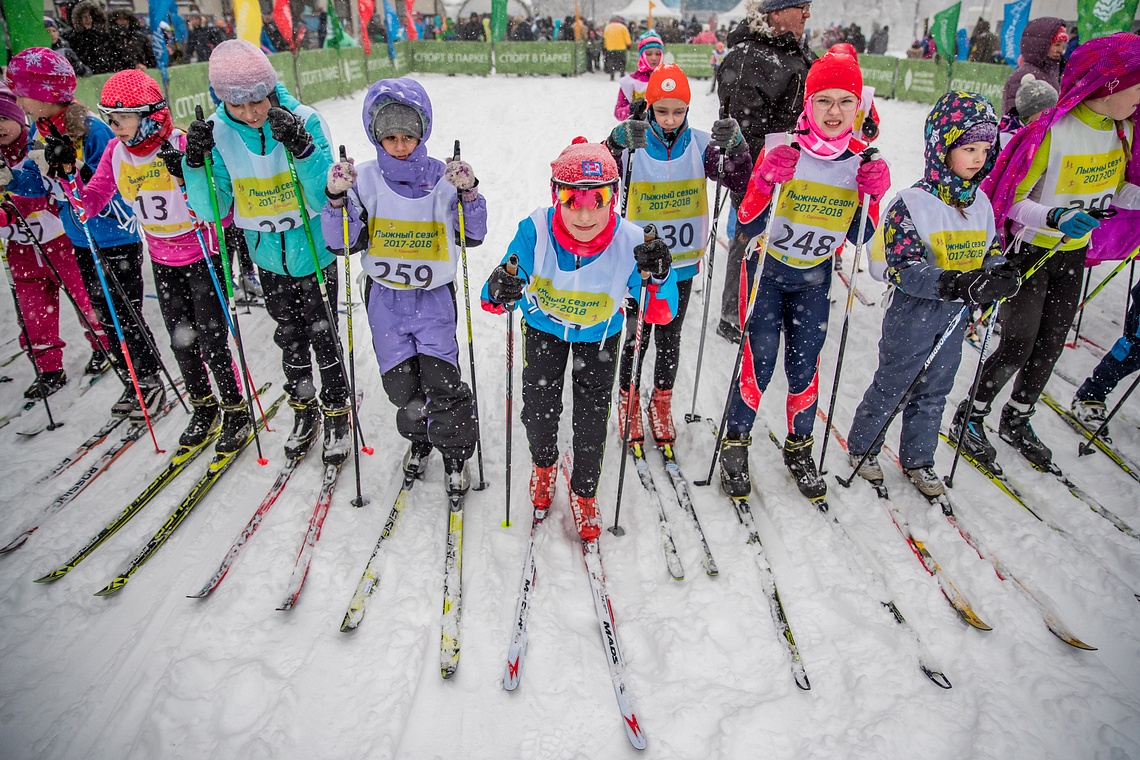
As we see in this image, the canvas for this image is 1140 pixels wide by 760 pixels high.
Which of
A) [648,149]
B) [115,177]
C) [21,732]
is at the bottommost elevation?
[21,732]

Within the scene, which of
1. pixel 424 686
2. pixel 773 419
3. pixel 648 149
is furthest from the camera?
pixel 773 419

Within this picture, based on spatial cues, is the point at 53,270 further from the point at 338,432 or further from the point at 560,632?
the point at 560,632

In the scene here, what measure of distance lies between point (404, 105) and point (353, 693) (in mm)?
2698

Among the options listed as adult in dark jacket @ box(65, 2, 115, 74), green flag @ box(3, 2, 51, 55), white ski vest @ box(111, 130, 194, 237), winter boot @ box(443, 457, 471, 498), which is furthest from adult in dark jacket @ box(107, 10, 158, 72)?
winter boot @ box(443, 457, 471, 498)

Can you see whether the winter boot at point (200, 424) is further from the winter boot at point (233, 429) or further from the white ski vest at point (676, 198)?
the white ski vest at point (676, 198)

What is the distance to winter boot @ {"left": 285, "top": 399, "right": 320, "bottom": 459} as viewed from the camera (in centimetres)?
390

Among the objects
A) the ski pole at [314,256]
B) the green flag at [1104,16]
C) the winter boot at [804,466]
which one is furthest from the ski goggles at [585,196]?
the green flag at [1104,16]

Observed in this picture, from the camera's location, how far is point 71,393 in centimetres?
473

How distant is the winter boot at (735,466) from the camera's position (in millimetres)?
3590

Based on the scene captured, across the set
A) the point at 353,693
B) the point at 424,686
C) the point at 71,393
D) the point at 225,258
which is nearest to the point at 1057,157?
the point at 424,686

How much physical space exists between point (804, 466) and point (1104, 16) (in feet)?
30.0

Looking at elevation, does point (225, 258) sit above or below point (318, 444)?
above

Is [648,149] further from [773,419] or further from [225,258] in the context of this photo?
[225,258]

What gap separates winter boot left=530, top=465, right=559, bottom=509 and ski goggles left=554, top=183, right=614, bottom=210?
60.3 inches
